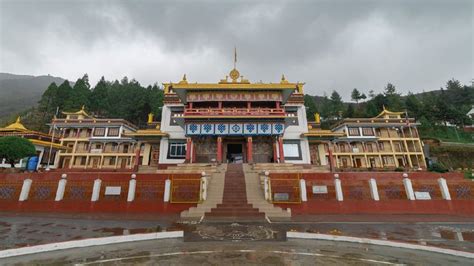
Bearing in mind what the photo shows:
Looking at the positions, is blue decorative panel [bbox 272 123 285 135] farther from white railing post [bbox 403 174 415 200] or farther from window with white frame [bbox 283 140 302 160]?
white railing post [bbox 403 174 415 200]

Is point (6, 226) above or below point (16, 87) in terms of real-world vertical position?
below

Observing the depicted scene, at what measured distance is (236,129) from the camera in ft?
71.2

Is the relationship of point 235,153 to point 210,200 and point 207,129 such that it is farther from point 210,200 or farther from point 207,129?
point 210,200

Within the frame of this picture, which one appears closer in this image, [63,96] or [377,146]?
[377,146]

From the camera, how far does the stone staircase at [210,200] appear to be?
39.2 ft

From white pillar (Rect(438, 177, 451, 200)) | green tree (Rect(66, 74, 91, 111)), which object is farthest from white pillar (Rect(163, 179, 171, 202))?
green tree (Rect(66, 74, 91, 111))

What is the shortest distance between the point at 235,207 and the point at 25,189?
41.6 ft

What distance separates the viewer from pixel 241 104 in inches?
957

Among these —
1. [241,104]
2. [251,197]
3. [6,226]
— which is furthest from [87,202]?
[241,104]

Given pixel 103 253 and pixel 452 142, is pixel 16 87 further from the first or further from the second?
pixel 452 142

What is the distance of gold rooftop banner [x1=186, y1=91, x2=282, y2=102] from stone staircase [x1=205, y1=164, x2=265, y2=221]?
11.1 m

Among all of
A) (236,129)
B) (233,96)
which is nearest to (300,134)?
(236,129)

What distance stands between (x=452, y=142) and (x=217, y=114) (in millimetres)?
55294

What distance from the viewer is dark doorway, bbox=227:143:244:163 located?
2523 centimetres
